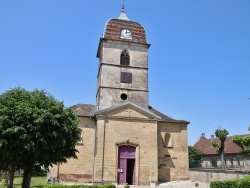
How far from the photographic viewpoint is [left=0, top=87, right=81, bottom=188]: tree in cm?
1520

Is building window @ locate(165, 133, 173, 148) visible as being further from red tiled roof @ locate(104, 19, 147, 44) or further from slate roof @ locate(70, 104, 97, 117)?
red tiled roof @ locate(104, 19, 147, 44)

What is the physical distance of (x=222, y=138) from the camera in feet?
91.9

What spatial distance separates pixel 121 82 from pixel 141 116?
438 centimetres

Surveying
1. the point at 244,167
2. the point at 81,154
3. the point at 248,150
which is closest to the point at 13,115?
the point at 81,154

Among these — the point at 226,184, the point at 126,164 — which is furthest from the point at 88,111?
the point at 226,184

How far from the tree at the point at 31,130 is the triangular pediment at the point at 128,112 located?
21.6 ft

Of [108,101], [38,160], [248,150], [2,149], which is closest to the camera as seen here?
[2,149]

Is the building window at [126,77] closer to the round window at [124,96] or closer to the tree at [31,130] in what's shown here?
the round window at [124,96]

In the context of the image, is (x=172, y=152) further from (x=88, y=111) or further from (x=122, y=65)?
(x=122, y=65)

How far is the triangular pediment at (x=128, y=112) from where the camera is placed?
23656 mm

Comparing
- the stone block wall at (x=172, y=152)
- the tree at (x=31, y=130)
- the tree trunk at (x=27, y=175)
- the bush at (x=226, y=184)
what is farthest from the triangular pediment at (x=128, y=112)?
the bush at (x=226, y=184)

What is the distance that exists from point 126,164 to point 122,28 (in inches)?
556

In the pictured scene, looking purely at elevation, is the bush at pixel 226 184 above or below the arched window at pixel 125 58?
below

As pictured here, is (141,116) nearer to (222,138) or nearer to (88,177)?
(88,177)
